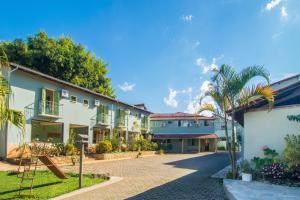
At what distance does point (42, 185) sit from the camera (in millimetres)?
11383

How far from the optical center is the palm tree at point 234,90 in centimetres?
1211

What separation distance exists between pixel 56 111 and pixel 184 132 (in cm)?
2892

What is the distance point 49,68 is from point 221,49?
2326 cm

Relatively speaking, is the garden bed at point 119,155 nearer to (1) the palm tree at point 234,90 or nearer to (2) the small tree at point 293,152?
(1) the palm tree at point 234,90

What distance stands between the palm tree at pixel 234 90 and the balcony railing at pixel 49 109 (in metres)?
14.7

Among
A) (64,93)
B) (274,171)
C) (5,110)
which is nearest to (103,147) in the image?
(64,93)

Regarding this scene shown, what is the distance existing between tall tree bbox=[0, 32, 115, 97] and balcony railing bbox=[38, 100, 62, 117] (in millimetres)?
10298

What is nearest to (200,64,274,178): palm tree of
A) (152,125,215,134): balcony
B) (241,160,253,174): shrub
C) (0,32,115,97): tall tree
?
(241,160,253,174): shrub

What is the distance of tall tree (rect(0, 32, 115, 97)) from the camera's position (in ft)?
107

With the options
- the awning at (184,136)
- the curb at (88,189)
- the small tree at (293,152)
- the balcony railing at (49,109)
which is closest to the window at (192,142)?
the awning at (184,136)

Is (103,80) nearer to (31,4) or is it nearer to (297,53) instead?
(31,4)

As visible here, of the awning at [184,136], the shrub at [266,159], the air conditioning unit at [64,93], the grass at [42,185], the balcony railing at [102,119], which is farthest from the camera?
the awning at [184,136]

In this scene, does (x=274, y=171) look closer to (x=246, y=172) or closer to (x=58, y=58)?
(x=246, y=172)

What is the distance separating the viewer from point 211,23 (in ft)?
52.4
